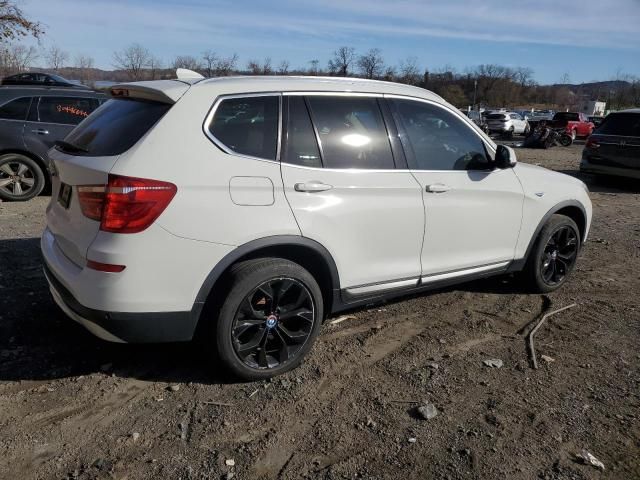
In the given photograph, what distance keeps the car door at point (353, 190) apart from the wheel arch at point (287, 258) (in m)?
0.05

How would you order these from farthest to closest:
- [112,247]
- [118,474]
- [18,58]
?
[18,58], [112,247], [118,474]

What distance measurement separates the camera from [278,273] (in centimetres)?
324

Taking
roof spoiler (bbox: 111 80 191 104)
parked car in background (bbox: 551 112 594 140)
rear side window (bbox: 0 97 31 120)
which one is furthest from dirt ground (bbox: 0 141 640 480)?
parked car in background (bbox: 551 112 594 140)

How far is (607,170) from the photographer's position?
1209 centimetres

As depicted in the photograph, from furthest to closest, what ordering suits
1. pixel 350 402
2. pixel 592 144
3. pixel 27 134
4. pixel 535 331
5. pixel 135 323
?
pixel 592 144 < pixel 27 134 < pixel 535 331 < pixel 350 402 < pixel 135 323

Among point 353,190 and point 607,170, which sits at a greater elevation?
point 353,190

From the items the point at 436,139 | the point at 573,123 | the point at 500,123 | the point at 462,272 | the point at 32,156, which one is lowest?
the point at 500,123

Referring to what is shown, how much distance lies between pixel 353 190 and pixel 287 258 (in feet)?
1.97

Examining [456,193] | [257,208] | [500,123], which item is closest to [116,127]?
[257,208]

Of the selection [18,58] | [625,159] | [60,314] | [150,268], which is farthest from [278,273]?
[18,58]

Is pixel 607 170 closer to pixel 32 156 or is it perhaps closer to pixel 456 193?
pixel 456 193

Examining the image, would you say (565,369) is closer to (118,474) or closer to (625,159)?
(118,474)

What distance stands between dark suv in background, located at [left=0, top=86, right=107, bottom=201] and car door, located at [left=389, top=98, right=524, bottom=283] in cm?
610

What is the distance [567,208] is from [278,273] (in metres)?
3.23
